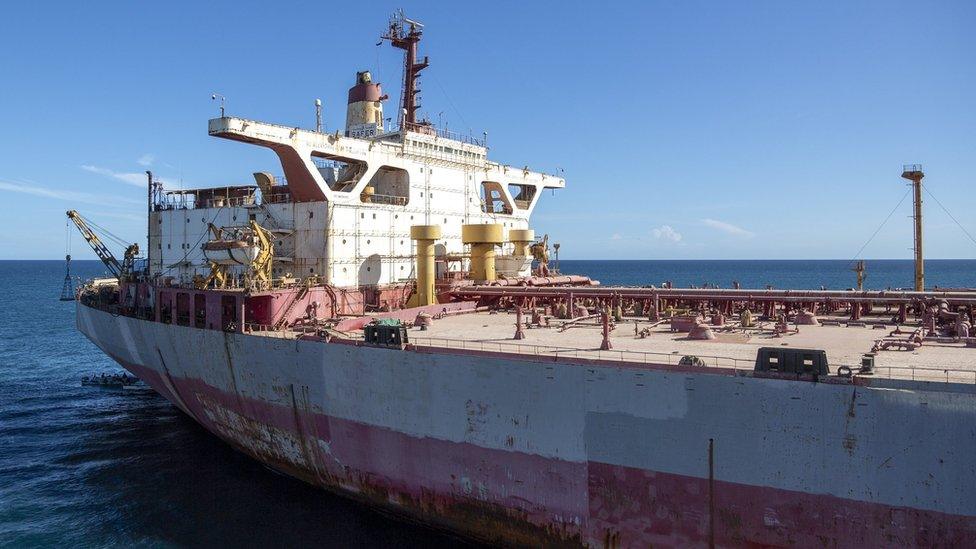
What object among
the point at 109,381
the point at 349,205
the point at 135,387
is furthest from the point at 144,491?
the point at 109,381

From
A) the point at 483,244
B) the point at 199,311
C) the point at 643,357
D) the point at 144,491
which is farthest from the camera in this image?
the point at 483,244

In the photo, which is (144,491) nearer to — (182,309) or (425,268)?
(182,309)

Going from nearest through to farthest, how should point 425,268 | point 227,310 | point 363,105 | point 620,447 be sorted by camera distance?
1. point 620,447
2. point 227,310
3. point 425,268
4. point 363,105

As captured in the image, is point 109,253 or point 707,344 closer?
point 707,344

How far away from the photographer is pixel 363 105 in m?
30.1

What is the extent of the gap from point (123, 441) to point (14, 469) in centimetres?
415

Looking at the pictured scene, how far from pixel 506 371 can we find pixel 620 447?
330cm

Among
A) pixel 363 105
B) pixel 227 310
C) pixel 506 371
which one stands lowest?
pixel 506 371

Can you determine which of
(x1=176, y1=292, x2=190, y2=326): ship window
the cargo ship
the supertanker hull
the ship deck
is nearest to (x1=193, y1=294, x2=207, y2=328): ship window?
the cargo ship

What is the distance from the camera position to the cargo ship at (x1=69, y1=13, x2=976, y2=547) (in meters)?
12.4

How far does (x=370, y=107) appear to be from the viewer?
30.1m

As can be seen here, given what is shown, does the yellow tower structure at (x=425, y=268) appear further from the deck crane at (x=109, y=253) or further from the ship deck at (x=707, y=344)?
the deck crane at (x=109, y=253)

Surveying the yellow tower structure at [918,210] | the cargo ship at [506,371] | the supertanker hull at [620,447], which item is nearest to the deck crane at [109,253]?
the cargo ship at [506,371]

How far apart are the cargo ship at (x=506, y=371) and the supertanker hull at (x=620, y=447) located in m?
0.05
